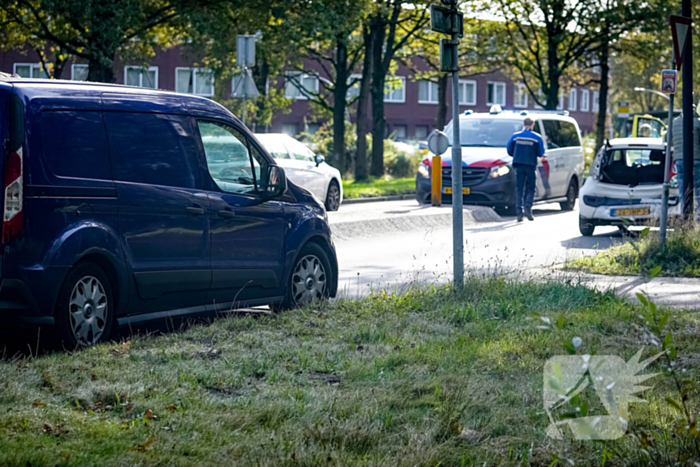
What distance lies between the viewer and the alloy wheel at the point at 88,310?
6.66 meters

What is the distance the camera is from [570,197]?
23.9 meters

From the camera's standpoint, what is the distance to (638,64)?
4872cm

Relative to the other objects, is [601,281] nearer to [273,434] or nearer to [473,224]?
[273,434]

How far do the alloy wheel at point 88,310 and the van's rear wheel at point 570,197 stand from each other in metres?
18.2

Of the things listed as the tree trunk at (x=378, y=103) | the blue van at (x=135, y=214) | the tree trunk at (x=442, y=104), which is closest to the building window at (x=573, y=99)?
the tree trunk at (x=442, y=104)

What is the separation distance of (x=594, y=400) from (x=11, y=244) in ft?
12.0

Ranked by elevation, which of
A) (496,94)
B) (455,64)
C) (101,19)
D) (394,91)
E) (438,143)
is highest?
(496,94)

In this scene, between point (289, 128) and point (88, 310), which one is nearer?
point (88, 310)

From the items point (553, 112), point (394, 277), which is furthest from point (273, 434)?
point (553, 112)

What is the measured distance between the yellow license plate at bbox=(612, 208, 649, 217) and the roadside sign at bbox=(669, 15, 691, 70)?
16.1 feet

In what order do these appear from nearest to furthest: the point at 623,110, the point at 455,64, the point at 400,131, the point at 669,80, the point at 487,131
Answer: the point at 455,64
the point at 669,80
the point at 487,131
the point at 623,110
the point at 400,131

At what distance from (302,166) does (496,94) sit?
58140 mm

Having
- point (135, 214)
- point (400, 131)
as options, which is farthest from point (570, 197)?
point (400, 131)

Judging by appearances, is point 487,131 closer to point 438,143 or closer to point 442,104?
point 438,143
